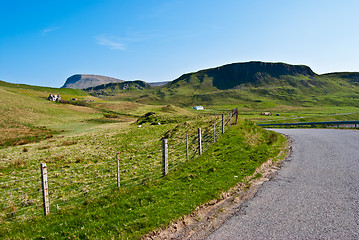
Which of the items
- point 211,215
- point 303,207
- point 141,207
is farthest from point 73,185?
point 303,207

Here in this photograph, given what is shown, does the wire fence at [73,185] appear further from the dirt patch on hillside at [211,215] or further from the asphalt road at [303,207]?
the asphalt road at [303,207]

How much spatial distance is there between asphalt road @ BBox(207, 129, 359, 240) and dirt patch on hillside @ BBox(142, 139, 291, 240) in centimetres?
34

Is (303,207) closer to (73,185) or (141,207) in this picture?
(141,207)

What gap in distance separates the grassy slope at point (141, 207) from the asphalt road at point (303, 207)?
1890mm

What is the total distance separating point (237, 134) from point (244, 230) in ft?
57.6

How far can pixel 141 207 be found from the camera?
9.17m

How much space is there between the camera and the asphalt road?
24.5 ft

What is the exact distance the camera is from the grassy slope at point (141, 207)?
748 cm

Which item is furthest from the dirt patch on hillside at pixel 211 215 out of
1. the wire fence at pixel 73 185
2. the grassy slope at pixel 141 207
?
the wire fence at pixel 73 185

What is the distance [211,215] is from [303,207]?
3917mm

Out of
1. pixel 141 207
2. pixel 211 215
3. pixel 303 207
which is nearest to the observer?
pixel 211 215

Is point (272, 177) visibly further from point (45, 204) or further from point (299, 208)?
point (45, 204)

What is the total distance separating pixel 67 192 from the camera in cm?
1253

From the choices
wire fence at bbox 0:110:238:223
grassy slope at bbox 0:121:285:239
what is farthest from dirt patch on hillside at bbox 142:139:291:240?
wire fence at bbox 0:110:238:223
